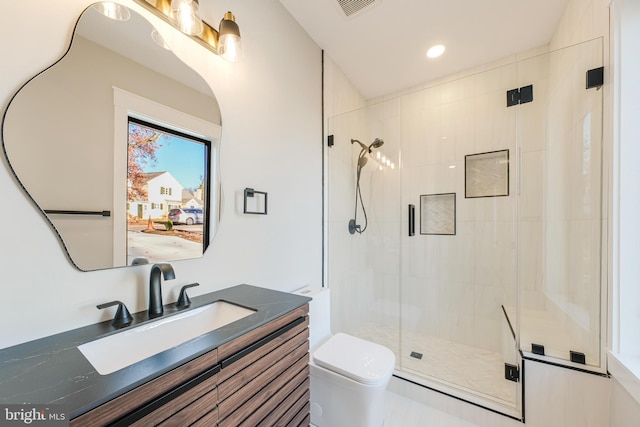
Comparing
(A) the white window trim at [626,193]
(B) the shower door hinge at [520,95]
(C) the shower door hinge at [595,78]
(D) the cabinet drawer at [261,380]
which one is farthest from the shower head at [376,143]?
(D) the cabinet drawer at [261,380]

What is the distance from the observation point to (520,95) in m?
1.96

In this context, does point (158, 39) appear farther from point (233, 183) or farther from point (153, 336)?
point (153, 336)

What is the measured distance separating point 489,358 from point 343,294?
1.42 m

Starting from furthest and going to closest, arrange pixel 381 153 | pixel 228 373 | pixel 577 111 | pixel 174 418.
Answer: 1. pixel 381 153
2. pixel 577 111
3. pixel 228 373
4. pixel 174 418

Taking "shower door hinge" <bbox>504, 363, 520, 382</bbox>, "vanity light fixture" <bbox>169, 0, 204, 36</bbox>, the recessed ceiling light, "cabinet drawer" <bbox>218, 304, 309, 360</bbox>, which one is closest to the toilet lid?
"cabinet drawer" <bbox>218, 304, 309, 360</bbox>

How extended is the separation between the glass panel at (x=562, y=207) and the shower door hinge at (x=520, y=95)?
0.14 ft

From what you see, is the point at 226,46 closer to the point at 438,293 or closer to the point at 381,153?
the point at 381,153

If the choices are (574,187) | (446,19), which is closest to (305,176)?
(446,19)

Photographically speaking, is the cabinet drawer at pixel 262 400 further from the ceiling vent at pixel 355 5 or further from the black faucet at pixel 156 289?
the ceiling vent at pixel 355 5

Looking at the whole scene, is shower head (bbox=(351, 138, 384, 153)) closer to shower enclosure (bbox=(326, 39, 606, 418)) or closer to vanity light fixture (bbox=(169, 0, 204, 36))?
shower enclosure (bbox=(326, 39, 606, 418))

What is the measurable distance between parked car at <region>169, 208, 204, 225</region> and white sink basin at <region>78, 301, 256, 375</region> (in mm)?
424

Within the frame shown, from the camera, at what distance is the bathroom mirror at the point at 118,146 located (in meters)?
0.81

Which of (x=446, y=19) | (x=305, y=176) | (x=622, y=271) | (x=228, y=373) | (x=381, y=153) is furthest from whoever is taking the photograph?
(x=381, y=153)

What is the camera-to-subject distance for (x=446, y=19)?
1.89m
